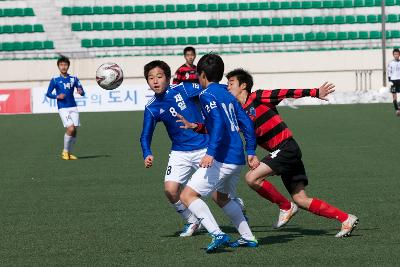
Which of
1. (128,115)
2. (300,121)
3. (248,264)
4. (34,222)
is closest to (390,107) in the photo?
(300,121)

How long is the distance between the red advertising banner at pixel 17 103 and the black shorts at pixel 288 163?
24790mm

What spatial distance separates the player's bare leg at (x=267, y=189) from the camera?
8.30 m

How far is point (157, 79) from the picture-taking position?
318 inches

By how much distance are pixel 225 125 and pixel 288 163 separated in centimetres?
110

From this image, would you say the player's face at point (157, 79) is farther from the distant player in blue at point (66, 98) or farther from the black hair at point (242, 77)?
the distant player in blue at point (66, 98)

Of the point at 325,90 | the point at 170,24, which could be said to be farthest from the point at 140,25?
the point at 325,90

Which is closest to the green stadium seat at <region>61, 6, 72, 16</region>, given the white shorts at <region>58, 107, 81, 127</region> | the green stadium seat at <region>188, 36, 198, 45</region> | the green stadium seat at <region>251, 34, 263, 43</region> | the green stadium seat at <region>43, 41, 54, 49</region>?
the green stadium seat at <region>43, 41, 54, 49</region>

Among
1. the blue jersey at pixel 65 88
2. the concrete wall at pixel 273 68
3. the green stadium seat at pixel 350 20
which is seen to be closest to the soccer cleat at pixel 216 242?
the blue jersey at pixel 65 88

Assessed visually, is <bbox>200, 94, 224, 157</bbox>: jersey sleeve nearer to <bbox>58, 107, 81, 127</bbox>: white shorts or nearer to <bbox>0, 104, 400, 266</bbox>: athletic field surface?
<bbox>0, 104, 400, 266</bbox>: athletic field surface

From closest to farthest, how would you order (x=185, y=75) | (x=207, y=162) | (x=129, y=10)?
1. (x=207, y=162)
2. (x=185, y=75)
3. (x=129, y=10)

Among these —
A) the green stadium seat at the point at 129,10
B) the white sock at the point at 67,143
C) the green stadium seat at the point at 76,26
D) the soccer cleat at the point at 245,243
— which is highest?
the green stadium seat at the point at 129,10

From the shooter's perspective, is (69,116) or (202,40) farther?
(202,40)

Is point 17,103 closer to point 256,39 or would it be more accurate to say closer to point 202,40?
point 202,40

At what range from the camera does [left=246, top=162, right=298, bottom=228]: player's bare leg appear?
8.30 metres
